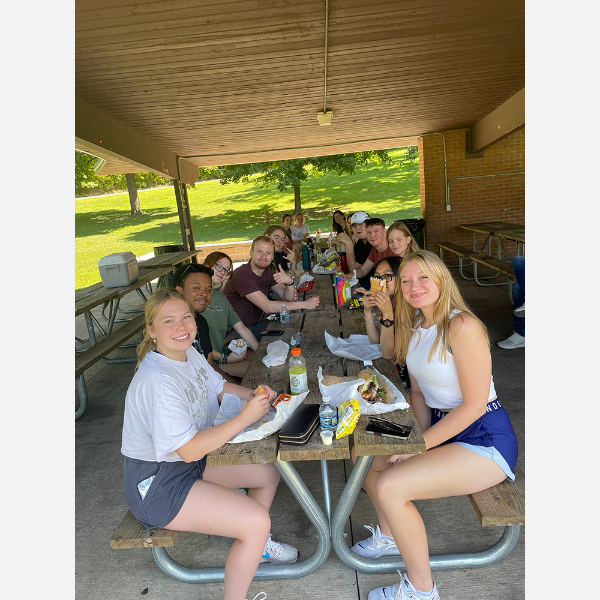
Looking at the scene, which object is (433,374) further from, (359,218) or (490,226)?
(490,226)

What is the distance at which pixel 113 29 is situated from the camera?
321 centimetres

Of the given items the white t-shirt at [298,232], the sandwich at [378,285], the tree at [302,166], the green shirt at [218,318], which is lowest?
the green shirt at [218,318]

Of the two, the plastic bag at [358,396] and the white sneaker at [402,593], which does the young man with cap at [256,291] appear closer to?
the plastic bag at [358,396]

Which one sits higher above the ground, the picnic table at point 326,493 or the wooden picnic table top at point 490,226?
the wooden picnic table top at point 490,226

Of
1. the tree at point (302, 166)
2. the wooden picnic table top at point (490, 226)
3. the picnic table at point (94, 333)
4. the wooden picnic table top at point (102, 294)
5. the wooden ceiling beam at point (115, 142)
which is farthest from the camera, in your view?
the tree at point (302, 166)

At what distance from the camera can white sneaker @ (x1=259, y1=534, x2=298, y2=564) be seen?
2035 mm

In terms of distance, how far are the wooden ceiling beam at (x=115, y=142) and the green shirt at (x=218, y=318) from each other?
276 centimetres

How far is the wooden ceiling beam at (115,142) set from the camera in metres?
4.92

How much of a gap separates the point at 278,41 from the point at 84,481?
3542mm

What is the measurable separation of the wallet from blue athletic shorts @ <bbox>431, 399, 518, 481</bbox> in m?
0.59

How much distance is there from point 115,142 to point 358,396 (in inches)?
209

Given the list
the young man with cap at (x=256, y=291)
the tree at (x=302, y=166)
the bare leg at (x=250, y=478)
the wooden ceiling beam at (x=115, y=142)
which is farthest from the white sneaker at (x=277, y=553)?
the tree at (x=302, y=166)

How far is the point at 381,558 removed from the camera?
2.00 metres
